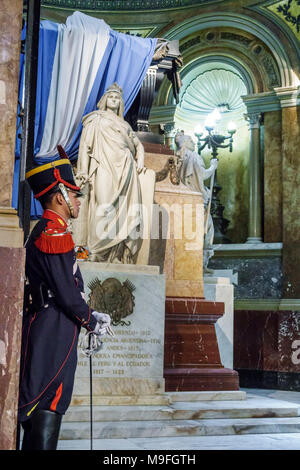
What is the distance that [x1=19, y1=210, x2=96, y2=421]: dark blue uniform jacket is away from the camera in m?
3.05

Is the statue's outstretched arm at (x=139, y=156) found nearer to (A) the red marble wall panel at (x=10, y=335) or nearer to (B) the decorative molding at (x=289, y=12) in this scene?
(A) the red marble wall panel at (x=10, y=335)

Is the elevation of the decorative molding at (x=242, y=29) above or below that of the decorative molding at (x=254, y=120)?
above

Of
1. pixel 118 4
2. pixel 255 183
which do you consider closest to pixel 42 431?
pixel 255 183

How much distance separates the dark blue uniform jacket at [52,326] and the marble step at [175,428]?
6.28 ft

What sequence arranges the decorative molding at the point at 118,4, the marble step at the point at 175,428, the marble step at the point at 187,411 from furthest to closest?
1. the decorative molding at the point at 118,4
2. the marble step at the point at 187,411
3. the marble step at the point at 175,428

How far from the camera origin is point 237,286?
37.8 ft

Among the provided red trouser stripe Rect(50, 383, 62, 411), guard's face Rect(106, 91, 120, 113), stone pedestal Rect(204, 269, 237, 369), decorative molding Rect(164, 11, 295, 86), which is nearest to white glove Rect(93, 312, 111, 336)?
red trouser stripe Rect(50, 383, 62, 411)

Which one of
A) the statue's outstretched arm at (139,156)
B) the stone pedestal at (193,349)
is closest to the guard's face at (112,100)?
the statue's outstretched arm at (139,156)

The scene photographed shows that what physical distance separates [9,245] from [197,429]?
8.38ft

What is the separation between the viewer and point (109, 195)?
20.5 feet

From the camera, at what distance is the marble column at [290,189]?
435 inches

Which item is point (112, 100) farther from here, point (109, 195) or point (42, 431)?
point (42, 431)
